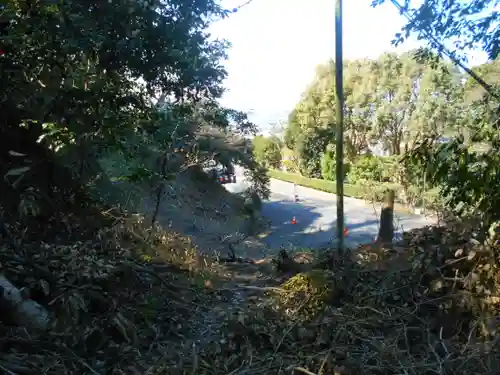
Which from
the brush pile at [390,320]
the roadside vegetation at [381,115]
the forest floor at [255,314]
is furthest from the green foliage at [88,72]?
the roadside vegetation at [381,115]

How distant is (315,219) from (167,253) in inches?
441

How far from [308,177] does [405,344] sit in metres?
21.2

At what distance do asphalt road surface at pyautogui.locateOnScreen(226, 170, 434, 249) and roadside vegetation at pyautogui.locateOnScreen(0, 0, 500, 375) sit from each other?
6.29m

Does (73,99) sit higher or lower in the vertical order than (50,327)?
higher

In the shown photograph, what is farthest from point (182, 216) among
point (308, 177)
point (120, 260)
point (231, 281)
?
point (308, 177)

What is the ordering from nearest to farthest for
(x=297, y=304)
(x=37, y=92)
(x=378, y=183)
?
1. (x=37, y=92)
2. (x=297, y=304)
3. (x=378, y=183)

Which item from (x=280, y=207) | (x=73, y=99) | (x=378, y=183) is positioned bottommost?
(x=280, y=207)

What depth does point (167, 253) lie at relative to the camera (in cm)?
619

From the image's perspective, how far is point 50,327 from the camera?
2.93 meters

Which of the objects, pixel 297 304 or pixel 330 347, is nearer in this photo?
pixel 330 347

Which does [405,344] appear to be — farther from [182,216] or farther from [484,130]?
[182,216]

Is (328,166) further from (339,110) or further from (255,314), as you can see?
(255,314)

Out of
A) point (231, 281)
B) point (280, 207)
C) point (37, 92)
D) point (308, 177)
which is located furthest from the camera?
point (308, 177)

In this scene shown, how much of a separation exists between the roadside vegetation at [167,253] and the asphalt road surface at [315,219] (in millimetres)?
6295
